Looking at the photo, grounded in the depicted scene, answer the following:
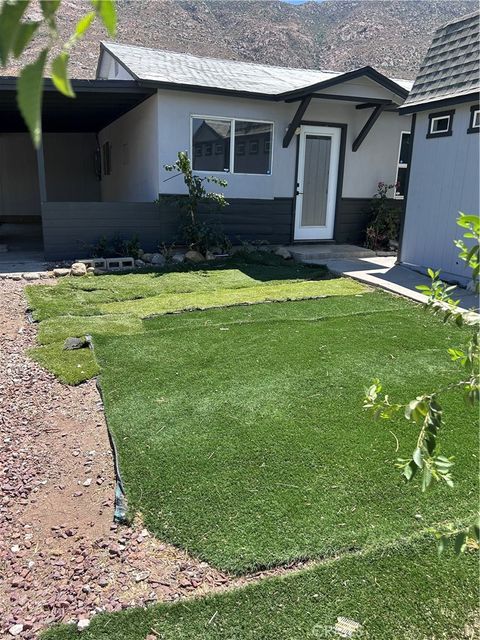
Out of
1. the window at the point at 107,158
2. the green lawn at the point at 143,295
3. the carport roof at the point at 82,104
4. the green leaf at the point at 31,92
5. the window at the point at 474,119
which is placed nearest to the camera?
the green leaf at the point at 31,92

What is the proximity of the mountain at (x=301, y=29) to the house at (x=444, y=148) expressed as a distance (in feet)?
129

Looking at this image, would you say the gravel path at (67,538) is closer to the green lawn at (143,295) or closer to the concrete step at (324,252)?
the green lawn at (143,295)

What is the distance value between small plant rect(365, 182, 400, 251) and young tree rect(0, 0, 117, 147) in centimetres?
1045

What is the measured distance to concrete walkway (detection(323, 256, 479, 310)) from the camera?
6542 mm

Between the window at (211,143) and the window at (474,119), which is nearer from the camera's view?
the window at (474,119)

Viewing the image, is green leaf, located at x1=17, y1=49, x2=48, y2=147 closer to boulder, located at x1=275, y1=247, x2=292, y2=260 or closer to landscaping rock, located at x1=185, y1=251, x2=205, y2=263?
landscaping rock, located at x1=185, y1=251, x2=205, y2=263

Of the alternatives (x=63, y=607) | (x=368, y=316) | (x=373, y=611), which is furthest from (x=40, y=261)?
(x=373, y=611)

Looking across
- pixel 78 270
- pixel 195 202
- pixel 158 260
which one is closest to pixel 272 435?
pixel 78 270

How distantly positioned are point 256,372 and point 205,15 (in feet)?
175

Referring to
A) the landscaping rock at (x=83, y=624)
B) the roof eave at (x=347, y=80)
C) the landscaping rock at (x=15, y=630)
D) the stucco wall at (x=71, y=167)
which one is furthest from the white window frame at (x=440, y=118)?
the stucco wall at (x=71, y=167)

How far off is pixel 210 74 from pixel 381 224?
4518 millimetres

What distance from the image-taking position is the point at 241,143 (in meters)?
9.62

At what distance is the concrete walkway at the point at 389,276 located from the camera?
654cm

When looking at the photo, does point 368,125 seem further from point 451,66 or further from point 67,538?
point 67,538
